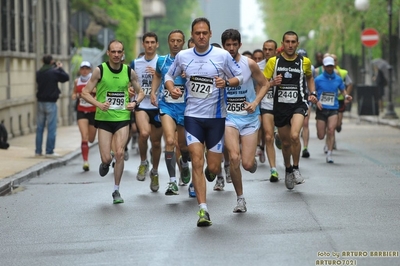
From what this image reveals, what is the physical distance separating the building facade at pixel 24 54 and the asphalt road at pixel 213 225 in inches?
458

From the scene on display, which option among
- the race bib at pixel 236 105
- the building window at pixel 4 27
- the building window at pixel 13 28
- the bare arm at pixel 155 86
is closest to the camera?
the race bib at pixel 236 105

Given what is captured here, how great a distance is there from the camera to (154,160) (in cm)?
1464

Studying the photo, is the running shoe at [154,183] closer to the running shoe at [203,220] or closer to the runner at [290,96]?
the runner at [290,96]

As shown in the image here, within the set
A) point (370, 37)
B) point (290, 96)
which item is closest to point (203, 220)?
point (290, 96)

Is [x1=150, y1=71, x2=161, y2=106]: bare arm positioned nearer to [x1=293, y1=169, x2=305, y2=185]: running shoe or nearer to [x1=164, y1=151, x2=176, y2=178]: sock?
[x1=164, y1=151, x2=176, y2=178]: sock

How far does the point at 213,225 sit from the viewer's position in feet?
35.8

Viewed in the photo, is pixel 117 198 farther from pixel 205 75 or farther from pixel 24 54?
pixel 24 54

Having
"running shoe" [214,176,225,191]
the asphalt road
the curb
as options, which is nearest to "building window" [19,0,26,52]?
Answer: the curb

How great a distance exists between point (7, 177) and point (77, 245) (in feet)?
23.3

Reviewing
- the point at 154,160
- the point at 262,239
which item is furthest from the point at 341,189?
the point at 262,239

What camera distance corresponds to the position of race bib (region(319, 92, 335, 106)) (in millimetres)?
19719

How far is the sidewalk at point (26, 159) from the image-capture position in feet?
55.2

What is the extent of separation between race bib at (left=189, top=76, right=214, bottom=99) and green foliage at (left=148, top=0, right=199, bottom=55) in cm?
8916

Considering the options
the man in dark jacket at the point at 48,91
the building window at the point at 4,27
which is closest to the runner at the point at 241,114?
the man in dark jacket at the point at 48,91
